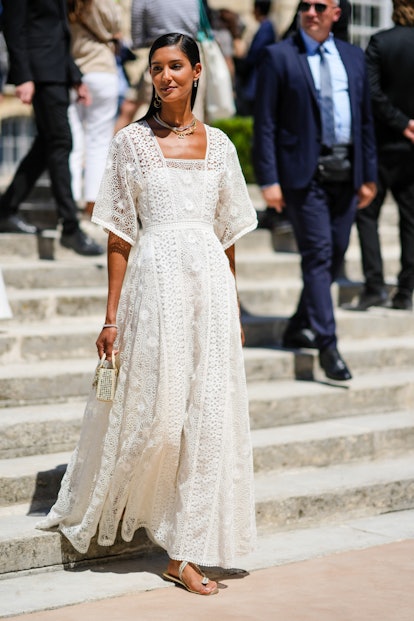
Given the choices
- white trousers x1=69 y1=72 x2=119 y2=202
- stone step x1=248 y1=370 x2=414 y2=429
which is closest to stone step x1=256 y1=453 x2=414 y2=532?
stone step x1=248 y1=370 x2=414 y2=429

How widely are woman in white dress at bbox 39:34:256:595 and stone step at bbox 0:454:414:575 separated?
18cm

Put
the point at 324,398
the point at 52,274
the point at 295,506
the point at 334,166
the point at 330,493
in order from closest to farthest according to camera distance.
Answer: the point at 295,506, the point at 330,493, the point at 324,398, the point at 334,166, the point at 52,274

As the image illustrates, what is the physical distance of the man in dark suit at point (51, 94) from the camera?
8086 mm

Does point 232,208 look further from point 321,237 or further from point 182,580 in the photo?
point 321,237

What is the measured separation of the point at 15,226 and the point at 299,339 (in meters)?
1.99

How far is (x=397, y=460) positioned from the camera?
7.13 meters

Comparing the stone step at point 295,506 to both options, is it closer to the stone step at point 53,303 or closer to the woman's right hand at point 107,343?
the woman's right hand at point 107,343

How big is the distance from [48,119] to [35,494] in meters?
3.09

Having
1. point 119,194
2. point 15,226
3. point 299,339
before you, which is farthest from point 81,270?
point 119,194

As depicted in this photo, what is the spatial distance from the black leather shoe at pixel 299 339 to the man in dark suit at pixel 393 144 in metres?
1.08

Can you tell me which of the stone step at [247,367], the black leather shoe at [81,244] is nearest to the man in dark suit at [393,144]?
the stone step at [247,367]

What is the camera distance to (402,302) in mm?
8969

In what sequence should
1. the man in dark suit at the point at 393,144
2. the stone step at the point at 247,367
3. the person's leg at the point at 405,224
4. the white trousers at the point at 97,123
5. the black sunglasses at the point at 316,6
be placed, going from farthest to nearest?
the person's leg at the point at 405,224
the white trousers at the point at 97,123
the man in dark suit at the point at 393,144
the black sunglasses at the point at 316,6
the stone step at the point at 247,367

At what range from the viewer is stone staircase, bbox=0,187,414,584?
5.91 m
